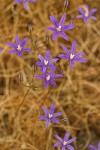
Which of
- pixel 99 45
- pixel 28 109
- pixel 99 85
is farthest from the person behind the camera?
pixel 99 45

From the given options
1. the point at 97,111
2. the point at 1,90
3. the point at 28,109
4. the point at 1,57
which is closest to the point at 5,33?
the point at 1,57

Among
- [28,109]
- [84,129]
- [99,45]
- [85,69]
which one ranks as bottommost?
[84,129]

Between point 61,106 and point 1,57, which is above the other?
point 1,57

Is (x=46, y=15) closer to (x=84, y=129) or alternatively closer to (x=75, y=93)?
(x=75, y=93)

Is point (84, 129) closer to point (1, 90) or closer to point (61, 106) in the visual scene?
point (61, 106)

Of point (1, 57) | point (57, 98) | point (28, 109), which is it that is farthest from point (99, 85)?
point (1, 57)

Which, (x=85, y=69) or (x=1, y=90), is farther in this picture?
(x=85, y=69)

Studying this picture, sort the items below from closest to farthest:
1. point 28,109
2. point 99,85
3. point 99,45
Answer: point 28,109 < point 99,85 < point 99,45
